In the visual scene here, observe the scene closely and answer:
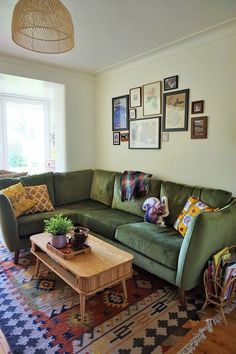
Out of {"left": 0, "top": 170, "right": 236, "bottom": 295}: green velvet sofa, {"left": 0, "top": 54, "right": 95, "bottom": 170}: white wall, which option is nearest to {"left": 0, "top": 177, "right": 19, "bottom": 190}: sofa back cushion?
{"left": 0, "top": 170, "right": 236, "bottom": 295}: green velvet sofa

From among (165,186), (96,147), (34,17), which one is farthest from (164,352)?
(96,147)

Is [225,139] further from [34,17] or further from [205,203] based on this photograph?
[34,17]

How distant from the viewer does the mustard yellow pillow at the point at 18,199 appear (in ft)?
9.37

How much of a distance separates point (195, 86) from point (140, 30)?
2.80 feet

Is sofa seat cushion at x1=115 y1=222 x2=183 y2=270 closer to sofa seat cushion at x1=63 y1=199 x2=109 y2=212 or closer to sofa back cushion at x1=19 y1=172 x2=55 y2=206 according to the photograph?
sofa seat cushion at x1=63 y1=199 x2=109 y2=212

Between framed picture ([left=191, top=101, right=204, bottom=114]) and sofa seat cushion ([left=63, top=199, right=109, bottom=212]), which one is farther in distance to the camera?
sofa seat cushion ([left=63, top=199, right=109, bottom=212])

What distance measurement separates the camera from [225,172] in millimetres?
2639

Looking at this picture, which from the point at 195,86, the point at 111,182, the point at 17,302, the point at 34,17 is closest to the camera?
the point at 34,17

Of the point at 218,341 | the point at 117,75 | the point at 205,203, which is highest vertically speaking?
the point at 117,75

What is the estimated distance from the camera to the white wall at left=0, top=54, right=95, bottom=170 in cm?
386

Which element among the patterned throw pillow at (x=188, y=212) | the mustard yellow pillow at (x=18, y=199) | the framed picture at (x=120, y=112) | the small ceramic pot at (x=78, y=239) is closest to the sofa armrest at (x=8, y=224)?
the mustard yellow pillow at (x=18, y=199)

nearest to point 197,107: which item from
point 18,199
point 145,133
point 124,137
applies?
point 145,133

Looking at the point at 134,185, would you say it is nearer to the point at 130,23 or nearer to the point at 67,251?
the point at 67,251

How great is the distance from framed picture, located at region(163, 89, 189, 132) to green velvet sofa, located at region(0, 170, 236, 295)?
701mm
